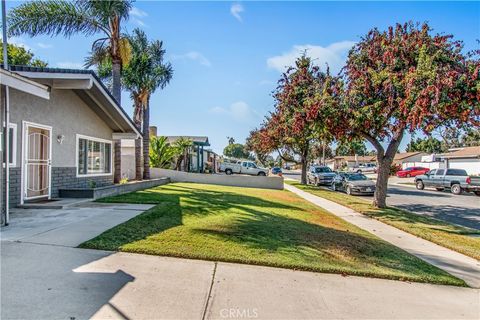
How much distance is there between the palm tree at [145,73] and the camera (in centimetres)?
1977

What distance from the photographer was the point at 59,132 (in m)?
11.2

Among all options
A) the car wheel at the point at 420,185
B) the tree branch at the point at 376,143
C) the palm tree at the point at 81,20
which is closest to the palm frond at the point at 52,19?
Result: the palm tree at the point at 81,20

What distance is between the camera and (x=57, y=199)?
10.9m

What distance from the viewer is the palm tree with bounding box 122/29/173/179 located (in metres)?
19.8

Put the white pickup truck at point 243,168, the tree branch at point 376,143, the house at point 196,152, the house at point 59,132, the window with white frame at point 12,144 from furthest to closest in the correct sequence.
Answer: the white pickup truck at point 243,168 < the house at point 196,152 < the tree branch at point 376,143 < the house at point 59,132 < the window with white frame at point 12,144

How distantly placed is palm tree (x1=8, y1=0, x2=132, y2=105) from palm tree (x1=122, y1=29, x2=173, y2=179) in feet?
9.72

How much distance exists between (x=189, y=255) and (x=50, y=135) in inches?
314

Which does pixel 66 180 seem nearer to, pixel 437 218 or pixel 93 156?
pixel 93 156

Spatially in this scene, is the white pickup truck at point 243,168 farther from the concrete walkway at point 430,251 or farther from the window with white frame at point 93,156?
the concrete walkway at point 430,251

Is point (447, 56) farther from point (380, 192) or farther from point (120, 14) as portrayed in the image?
point (120, 14)

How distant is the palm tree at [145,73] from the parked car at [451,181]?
22281 millimetres

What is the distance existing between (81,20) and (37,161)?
8.26m

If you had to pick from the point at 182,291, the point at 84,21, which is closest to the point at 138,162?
the point at 84,21

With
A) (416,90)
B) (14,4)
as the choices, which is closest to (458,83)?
(416,90)
